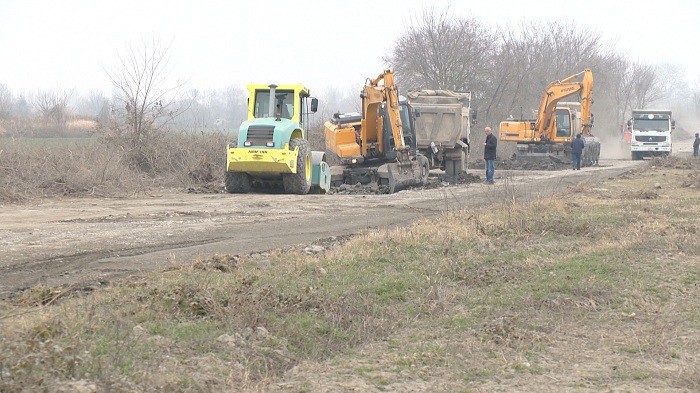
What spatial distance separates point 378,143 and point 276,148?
553cm

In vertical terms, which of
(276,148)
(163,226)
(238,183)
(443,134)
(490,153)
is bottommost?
(163,226)

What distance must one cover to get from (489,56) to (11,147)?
36540 millimetres

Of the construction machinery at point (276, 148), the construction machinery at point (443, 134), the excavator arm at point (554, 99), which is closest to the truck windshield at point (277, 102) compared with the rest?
the construction machinery at point (276, 148)

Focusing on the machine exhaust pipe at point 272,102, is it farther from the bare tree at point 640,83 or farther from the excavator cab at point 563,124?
the bare tree at point 640,83

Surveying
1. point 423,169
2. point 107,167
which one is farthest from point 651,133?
point 107,167

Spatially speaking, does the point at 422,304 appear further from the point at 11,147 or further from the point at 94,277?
the point at 11,147

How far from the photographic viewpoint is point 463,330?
23.9ft

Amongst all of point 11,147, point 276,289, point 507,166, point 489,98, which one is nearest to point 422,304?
point 276,289

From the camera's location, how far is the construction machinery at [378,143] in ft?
74.7

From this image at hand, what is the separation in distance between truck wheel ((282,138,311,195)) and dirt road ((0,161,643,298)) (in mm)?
703

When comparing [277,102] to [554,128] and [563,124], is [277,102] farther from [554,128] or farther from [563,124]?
[563,124]

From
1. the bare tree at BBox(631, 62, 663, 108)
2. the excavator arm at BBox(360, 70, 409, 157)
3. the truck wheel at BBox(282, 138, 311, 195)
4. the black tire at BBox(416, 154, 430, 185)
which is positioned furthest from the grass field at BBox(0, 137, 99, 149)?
the bare tree at BBox(631, 62, 663, 108)

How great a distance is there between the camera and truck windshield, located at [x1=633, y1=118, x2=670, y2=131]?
46250 mm

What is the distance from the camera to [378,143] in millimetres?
23625
